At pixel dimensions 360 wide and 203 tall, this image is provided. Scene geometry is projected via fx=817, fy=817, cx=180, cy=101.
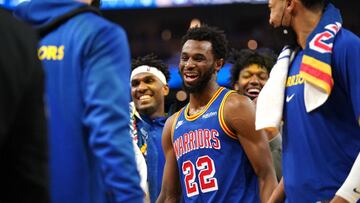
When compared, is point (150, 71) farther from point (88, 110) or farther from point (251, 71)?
point (88, 110)

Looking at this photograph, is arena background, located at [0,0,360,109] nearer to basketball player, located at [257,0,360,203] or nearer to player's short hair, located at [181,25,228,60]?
player's short hair, located at [181,25,228,60]

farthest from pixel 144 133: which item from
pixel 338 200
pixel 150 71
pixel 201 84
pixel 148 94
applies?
pixel 338 200

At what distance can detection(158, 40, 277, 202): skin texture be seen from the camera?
16.5ft

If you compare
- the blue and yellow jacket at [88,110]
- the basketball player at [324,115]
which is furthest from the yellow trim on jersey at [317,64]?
the blue and yellow jacket at [88,110]

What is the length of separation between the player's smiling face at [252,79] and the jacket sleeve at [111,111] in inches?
156

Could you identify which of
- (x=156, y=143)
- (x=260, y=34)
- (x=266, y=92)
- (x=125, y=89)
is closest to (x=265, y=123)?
(x=266, y=92)

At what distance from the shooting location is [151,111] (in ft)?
23.9

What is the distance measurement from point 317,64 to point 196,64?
2.03 meters

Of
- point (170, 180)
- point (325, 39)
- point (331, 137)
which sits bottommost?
point (170, 180)

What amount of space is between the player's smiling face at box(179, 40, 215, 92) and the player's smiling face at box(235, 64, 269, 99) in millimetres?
1127

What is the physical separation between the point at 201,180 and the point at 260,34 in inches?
358

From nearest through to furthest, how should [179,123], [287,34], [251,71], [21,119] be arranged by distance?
[21,119] < [287,34] < [179,123] < [251,71]

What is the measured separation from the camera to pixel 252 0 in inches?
482

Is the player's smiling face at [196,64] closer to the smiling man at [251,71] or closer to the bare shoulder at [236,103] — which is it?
the bare shoulder at [236,103]
